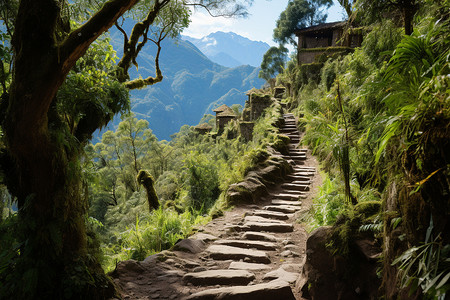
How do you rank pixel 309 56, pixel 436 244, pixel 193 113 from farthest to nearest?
pixel 193 113, pixel 309 56, pixel 436 244

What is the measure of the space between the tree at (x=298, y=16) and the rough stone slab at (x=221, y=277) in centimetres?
3402

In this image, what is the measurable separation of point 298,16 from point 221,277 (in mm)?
35294

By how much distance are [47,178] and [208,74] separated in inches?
6812

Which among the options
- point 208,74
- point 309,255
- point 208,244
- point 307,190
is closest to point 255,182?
point 307,190

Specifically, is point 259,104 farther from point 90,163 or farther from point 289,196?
point 90,163

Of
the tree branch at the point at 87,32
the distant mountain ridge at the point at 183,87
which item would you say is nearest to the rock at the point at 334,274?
the tree branch at the point at 87,32

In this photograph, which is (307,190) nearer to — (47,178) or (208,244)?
(208,244)

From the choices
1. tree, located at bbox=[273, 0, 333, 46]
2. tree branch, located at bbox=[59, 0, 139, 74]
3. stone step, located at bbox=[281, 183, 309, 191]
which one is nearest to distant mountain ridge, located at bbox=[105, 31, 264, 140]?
tree, located at bbox=[273, 0, 333, 46]

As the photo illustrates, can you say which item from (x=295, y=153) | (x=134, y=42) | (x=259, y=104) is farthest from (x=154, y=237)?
(x=259, y=104)

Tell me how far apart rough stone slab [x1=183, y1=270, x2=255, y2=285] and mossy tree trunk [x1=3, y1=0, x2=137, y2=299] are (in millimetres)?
1137

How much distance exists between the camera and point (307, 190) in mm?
7922

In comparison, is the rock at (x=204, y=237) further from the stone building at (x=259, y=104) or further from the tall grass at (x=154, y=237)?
the stone building at (x=259, y=104)

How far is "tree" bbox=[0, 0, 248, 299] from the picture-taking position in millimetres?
2469

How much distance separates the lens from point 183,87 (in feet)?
518
